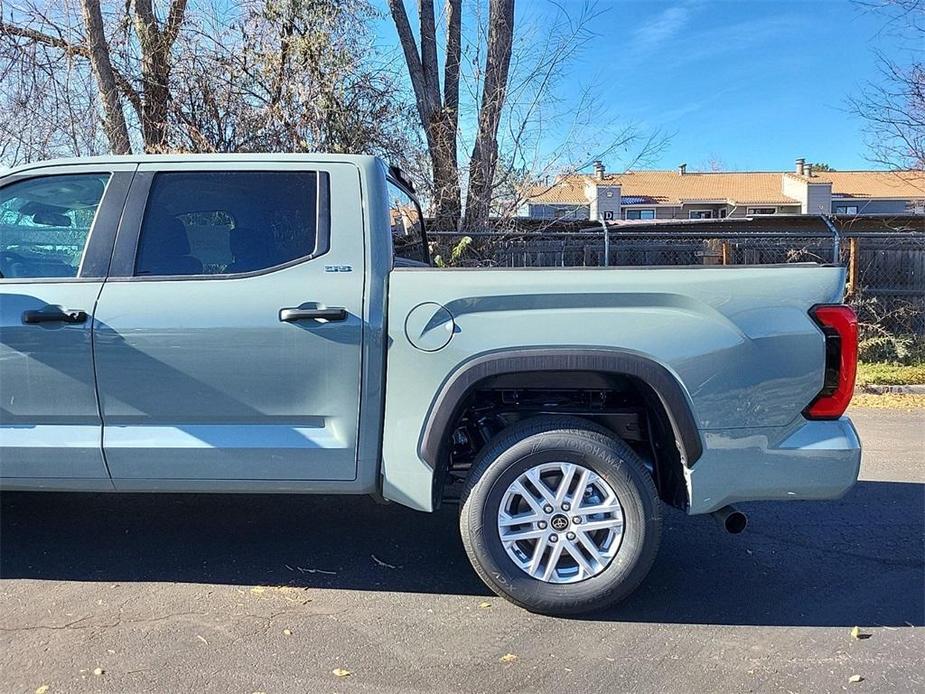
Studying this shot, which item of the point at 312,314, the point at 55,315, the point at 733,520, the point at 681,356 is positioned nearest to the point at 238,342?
the point at 312,314

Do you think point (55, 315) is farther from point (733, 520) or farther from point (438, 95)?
point (438, 95)

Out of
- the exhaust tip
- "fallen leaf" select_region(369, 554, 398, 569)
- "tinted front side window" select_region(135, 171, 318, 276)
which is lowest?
"fallen leaf" select_region(369, 554, 398, 569)

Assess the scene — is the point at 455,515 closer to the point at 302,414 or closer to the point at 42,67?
the point at 302,414

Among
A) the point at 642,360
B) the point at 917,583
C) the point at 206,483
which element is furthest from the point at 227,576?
the point at 917,583

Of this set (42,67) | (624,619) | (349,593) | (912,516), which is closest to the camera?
(624,619)

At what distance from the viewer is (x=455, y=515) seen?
4.52 m

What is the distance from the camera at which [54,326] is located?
3201 mm

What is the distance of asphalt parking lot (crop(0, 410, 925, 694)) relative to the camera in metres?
2.78

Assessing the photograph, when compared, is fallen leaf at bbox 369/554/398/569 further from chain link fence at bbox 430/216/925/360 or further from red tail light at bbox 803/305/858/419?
chain link fence at bbox 430/216/925/360

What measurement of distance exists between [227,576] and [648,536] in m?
2.09

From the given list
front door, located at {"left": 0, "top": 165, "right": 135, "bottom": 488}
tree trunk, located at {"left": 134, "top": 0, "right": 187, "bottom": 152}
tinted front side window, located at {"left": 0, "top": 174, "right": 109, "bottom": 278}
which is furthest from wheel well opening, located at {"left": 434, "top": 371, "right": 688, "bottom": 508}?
tree trunk, located at {"left": 134, "top": 0, "right": 187, "bottom": 152}

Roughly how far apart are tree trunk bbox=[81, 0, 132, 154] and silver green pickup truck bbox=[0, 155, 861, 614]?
8024 mm

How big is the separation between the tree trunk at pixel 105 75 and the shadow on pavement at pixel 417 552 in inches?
288

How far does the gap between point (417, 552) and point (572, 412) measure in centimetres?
125
